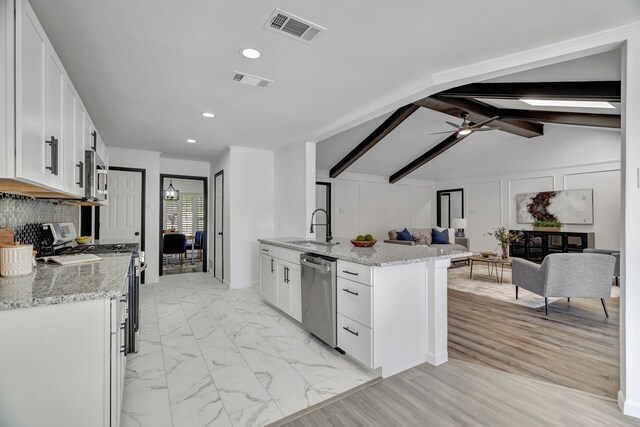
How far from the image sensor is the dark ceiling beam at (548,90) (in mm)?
2838

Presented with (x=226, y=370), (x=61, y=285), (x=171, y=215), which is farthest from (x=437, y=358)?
(x=171, y=215)

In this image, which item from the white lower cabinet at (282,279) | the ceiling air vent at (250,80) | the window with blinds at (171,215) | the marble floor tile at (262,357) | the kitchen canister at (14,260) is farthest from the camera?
the window with blinds at (171,215)

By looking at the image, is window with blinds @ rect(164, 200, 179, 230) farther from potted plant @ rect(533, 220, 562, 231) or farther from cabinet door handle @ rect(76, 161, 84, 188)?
potted plant @ rect(533, 220, 562, 231)

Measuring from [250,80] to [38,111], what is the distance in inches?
64.1

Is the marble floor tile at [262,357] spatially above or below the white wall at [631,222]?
below

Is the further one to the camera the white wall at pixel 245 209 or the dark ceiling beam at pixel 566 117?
the white wall at pixel 245 209

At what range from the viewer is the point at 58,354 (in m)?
1.26

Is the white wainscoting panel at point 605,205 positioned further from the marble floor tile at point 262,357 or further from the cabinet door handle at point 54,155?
the cabinet door handle at point 54,155

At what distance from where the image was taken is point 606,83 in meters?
2.85

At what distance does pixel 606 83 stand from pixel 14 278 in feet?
15.3

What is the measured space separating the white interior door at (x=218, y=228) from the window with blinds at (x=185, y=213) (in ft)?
13.9

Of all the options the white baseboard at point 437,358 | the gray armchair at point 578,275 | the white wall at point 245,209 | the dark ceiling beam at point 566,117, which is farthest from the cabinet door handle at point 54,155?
→ the dark ceiling beam at point 566,117

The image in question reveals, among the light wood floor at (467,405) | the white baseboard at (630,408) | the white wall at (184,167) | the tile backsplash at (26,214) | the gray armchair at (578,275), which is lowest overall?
the light wood floor at (467,405)

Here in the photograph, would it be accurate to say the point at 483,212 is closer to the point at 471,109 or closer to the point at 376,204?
the point at 376,204
